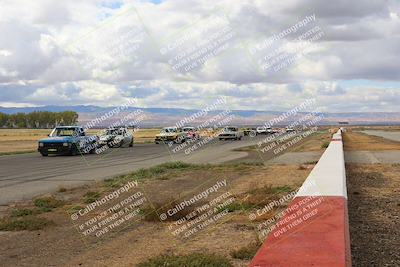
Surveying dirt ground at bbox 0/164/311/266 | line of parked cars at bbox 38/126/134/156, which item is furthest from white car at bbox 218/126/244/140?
dirt ground at bbox 0/164/311/266

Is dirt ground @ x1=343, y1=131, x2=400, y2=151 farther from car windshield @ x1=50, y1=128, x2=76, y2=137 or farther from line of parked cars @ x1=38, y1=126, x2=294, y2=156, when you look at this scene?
car windshield @ x1=50, y1=128, x2=76, y2=137

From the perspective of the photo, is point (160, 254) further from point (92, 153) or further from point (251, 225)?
point (92, 153)

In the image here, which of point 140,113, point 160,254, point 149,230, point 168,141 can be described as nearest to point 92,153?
point 140,113

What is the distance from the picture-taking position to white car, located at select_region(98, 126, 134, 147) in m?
40.0

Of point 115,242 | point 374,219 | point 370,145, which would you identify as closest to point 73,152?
point 370,145

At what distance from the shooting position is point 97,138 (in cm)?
3469

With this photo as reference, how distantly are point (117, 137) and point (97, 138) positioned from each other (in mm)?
6167

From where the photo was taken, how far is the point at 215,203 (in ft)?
34.0

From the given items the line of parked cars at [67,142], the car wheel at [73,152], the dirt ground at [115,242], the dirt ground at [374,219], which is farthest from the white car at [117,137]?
the dirt ground at [115,242]

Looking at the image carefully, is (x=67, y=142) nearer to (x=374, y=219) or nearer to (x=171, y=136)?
(x=171, y=136)

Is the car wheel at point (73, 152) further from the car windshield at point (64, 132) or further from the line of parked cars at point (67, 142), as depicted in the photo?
the car windshield at point (64, 132)

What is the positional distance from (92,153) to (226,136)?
28646 millimetres

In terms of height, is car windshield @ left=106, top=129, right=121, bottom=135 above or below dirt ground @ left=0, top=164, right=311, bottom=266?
above

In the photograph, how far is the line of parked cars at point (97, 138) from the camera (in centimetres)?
3016
